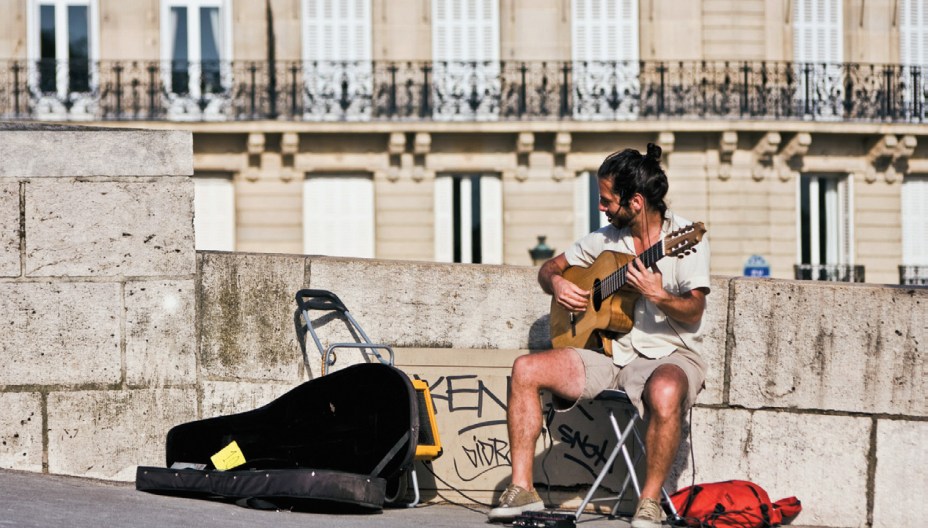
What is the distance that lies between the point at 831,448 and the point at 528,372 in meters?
1.70

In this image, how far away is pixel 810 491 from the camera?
7.48 meters

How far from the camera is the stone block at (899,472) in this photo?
7.43 metres

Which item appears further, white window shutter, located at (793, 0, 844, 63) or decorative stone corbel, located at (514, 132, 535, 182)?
white window shutter, located at (793, 0, 844, 63)

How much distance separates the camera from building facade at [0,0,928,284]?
25766 mm

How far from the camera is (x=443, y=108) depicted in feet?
85.5

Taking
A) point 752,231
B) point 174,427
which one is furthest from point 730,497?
point 752,231

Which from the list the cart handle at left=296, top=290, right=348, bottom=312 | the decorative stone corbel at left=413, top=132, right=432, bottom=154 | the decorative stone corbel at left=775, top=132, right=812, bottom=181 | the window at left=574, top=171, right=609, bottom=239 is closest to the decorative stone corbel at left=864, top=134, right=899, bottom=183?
the decorative stone corbel at left=775, top=132, right=812, bottom=181

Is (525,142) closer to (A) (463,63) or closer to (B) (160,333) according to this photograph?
(A) (463,63)

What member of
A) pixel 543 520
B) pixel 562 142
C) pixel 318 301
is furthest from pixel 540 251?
pixel 543 520

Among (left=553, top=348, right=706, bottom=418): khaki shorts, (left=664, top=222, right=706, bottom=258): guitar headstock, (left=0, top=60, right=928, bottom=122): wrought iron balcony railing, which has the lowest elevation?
(left=553, top=348, right=706, bottom=418): khaki shorts

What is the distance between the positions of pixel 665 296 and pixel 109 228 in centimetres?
290

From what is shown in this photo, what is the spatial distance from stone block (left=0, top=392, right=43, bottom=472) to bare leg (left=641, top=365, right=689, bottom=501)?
303 centimetres

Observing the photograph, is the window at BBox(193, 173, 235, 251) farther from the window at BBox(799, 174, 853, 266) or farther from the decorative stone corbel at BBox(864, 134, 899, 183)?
the decorative stone corbel at BBox(864, 134, 899, 183)

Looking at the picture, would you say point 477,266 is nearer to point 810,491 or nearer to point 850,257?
point 810,491
